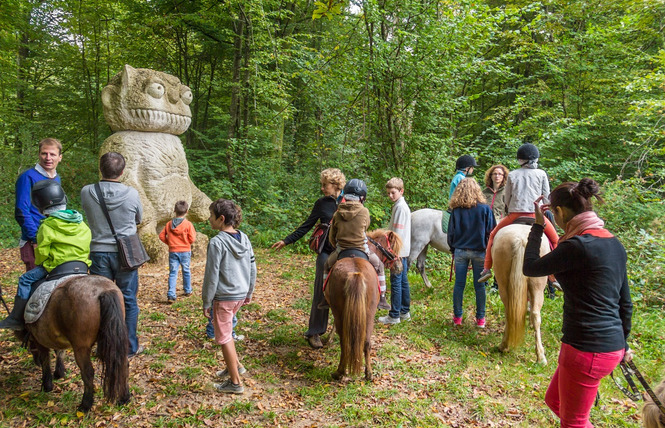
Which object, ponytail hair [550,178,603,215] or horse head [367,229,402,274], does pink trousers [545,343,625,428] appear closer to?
ponytail hair [550,178,603,215]

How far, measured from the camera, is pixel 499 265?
4574 mm

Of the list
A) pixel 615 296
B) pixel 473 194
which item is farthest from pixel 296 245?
pixel 615 296

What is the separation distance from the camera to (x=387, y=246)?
15.5ft

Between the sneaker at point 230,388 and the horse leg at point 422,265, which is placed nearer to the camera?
the sneaker at point 230,388

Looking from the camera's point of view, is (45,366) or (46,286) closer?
(46,286)

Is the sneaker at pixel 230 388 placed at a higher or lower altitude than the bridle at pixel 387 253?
lower

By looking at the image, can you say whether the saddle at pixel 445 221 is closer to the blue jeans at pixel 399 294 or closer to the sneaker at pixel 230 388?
the blue jeans at pixel 399 294

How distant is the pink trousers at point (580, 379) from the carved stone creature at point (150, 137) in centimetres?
644

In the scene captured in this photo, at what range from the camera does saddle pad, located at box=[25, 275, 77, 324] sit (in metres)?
3.01

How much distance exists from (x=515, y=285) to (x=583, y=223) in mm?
2229

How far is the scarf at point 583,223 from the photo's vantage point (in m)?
2.35

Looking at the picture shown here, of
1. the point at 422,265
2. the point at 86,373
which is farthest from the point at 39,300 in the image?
the point at 422,265

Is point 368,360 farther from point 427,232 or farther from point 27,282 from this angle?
point 427,232

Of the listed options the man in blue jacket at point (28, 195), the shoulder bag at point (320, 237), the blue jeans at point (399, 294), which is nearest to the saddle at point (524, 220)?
the blue jeans at point (399, 294)
